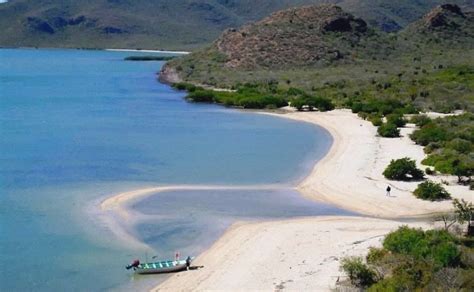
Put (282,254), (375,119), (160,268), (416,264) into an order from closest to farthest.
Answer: (416,264) → (160,268) → (282,254) → (375,119)

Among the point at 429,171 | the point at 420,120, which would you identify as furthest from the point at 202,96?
the point at 429,171

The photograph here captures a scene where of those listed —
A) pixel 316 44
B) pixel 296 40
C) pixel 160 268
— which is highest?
pixel 296 40

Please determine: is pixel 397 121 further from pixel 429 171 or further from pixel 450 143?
pixel 429 171

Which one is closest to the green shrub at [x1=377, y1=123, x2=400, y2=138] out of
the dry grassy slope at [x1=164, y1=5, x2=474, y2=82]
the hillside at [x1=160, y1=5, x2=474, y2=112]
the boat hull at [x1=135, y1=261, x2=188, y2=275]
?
the hillside at [x1=160, y1=5, x2=474, y2=112]

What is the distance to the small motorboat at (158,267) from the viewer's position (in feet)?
79.7

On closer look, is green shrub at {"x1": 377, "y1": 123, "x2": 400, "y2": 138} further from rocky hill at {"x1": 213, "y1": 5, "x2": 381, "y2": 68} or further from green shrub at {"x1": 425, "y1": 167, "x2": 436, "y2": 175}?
rocky hill at {"x1": 213, "y1": 5, "x2": 381, "y2": 68}

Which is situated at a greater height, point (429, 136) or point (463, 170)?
point (429, 136)

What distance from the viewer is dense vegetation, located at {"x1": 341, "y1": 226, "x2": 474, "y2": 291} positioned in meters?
20.0

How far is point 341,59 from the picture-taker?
116m

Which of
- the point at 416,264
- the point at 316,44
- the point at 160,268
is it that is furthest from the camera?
the point at 316,44

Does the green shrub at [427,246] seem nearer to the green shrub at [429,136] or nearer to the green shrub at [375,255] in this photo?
the green shrub at [375,255]

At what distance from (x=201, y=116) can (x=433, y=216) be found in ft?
139

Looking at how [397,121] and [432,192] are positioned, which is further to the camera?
[397,121]

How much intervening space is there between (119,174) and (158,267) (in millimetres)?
17463
